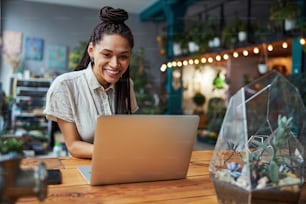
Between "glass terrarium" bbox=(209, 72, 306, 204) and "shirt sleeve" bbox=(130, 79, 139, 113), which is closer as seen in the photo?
"glass terrarium" bbox=(209, 72, 306, 204)

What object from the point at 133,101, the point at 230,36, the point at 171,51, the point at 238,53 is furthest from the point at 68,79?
the point at 230,36

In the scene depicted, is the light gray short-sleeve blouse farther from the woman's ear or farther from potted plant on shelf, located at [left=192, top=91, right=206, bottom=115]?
potted plant on shelf, located at [left=192, top=91, right=206, bottom=115]

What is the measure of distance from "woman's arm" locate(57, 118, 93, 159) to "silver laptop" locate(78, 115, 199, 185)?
209mm

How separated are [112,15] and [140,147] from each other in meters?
0.41

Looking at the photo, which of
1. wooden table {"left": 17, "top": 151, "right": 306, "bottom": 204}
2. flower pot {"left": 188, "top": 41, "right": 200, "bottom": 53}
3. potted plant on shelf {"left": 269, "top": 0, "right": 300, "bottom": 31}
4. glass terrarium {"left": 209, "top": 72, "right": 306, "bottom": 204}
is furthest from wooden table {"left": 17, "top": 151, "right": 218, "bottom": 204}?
flower pot {"left": 188, "top": 41, "right": 200, "bottom": 53}

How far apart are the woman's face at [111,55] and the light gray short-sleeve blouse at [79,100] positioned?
0.11 meters

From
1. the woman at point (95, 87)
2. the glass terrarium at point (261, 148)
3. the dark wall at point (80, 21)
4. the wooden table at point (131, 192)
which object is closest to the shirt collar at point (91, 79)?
the woman at point (95, 87)

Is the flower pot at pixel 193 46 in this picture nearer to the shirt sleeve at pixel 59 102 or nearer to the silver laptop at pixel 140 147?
the shirt sleeve at pixel 59 102

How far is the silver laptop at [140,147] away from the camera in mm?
647

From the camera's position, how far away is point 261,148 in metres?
0.64

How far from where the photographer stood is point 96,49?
93cm

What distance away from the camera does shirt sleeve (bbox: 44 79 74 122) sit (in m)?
1.03

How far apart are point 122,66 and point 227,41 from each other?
356cm

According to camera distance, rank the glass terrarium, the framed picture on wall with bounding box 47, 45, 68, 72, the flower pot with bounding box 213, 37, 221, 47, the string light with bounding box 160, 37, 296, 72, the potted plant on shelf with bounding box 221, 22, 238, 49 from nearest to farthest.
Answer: the glass terrarium < the framed picture on wall with bounding box 47, 45, 68, 72 < the string light with bounding box 160, 37, 296, 72 < the potted plant on shelf with bounding box 221, 22, 238, 49 < the flower pot with bounding box 213, 37, 221, 47
